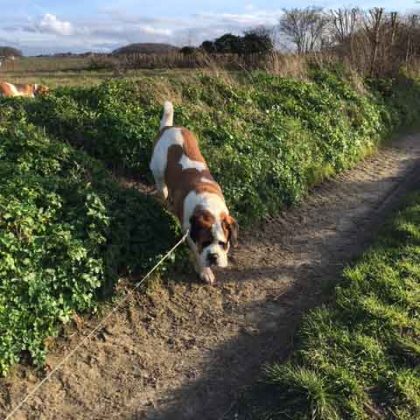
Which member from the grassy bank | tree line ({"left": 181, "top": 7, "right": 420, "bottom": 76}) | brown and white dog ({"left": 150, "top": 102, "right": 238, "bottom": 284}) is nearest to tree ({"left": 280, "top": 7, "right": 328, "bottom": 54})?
tree line ({"left": 181, "top": 7, "right": 420, "bottom": 76})

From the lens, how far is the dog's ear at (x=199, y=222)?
17.4 feet

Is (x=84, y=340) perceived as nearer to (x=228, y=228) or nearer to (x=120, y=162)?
(x=228, y=228)

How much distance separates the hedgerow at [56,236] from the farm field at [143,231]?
1cm

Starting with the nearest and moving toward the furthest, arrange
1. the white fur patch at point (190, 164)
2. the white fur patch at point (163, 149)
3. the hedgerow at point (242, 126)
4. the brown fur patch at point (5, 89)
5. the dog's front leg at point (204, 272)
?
the dog's front leg at point (204, 272)
the white fur patch at point (190, 164)
the white fur patch at point (163, 149)
the hedgerow at point (242, 126)
the brown fur patch at point (5, 89)

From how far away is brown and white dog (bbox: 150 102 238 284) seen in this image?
5352 millimetres

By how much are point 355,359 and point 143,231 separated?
2.41 metres

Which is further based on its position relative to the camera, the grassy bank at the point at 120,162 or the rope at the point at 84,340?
the grassy bank at the point at 120,162

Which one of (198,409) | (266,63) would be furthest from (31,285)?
(266,63)

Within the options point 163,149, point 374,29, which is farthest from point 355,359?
point 374,29

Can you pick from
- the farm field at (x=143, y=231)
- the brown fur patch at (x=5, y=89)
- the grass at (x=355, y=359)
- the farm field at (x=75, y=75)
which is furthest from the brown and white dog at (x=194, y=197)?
the brown fur patch at (x=5, y=89)

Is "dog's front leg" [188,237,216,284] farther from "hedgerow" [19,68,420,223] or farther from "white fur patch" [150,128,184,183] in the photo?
"hedgerow" [19,68,420,223]

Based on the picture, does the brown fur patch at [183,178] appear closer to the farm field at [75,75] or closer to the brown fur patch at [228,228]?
the brown fur patch at [228,228]

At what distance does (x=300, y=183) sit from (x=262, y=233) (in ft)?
5.58

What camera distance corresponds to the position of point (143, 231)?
227 inches
